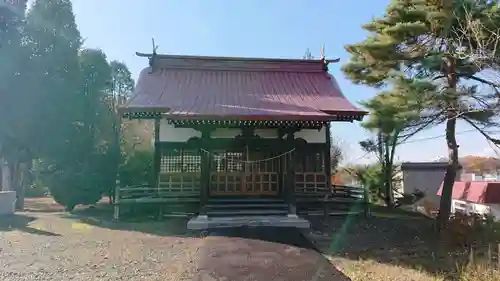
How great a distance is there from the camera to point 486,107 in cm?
722

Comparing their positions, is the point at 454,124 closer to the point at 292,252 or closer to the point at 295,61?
the point at 292,252

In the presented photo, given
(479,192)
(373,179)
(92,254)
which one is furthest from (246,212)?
(479,192)

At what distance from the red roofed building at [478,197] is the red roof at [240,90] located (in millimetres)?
6551

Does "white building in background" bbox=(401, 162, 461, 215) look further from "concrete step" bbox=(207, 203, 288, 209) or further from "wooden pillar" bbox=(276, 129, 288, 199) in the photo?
"concrete step" bbox=(207, 203, 288, 209)

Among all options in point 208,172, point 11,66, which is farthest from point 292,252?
point 11,66

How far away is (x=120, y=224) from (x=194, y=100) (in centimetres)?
420

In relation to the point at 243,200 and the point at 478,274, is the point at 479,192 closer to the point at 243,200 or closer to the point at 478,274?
the point at 243,200

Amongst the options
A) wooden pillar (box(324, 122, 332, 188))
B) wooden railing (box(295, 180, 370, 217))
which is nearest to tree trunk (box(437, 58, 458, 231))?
wooden railing (box(295, 180, 370, 217))

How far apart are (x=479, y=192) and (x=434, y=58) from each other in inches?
347

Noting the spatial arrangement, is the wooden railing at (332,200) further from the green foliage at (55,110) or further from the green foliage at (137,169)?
the green foliage at (55,110)

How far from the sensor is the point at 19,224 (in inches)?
371

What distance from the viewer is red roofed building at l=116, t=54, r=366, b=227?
9.48m

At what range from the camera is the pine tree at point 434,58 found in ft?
24.2

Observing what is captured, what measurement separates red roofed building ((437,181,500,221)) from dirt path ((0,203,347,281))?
907cm
